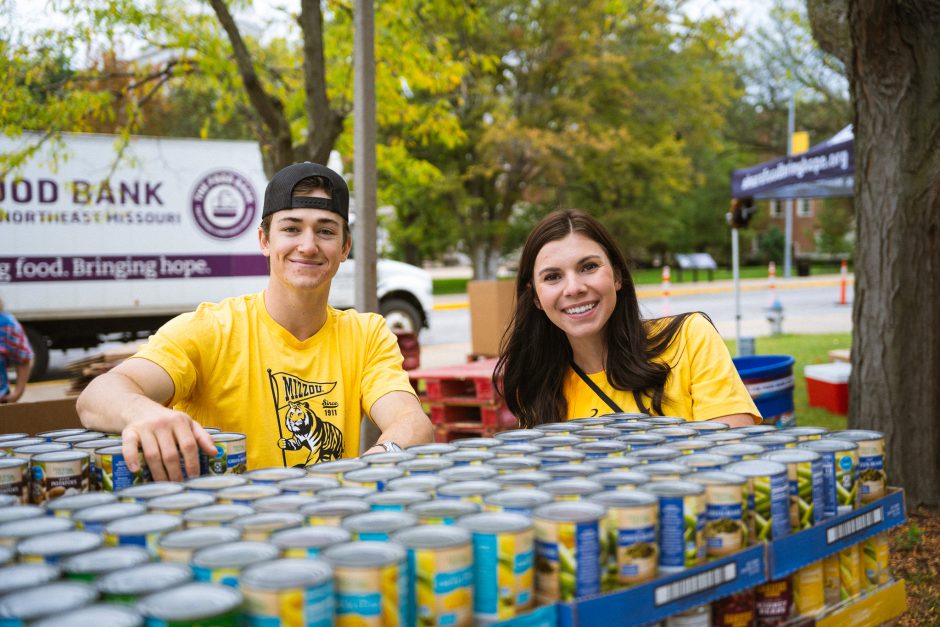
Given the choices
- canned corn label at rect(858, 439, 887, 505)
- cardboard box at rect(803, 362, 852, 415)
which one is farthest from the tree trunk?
canned corn label at rect(858, 439, 887, 505)

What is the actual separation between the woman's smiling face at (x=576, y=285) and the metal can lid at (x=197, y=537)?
6.52 feet

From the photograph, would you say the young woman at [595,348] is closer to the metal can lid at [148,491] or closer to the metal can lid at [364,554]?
the metal can lid at [148,491]

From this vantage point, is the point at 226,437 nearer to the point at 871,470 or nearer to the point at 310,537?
the point at 310,537

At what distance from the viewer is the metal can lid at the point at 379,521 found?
64.5 inches

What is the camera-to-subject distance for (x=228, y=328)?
3.28 meters

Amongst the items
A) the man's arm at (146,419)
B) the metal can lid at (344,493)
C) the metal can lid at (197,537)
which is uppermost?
the man's arm at (146,419)

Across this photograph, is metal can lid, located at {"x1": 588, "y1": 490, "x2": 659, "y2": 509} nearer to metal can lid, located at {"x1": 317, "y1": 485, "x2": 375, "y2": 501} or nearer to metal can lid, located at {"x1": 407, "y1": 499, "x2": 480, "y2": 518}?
metal can lid, located at {"x1": 407, "y1": 499, "x2": 480, "y2": 518}

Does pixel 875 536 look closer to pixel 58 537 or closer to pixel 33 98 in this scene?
pixel 58 537

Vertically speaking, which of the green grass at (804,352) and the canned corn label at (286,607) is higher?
the canned corn label at (286,607)

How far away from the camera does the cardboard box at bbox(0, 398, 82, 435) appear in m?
3.79

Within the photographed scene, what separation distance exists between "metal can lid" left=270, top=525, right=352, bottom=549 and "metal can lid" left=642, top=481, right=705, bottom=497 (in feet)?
2.23

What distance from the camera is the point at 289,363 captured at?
130 inches

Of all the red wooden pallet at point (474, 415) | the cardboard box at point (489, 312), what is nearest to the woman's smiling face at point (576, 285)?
the red wooden pallet at point (474, 415)

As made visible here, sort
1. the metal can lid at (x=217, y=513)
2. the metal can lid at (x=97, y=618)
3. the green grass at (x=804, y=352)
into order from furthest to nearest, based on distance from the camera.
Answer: the green grass at (x=804, y=352) < the metal can lid at (x=217, y=513) < the metal can lid at (x=97, y=618)
